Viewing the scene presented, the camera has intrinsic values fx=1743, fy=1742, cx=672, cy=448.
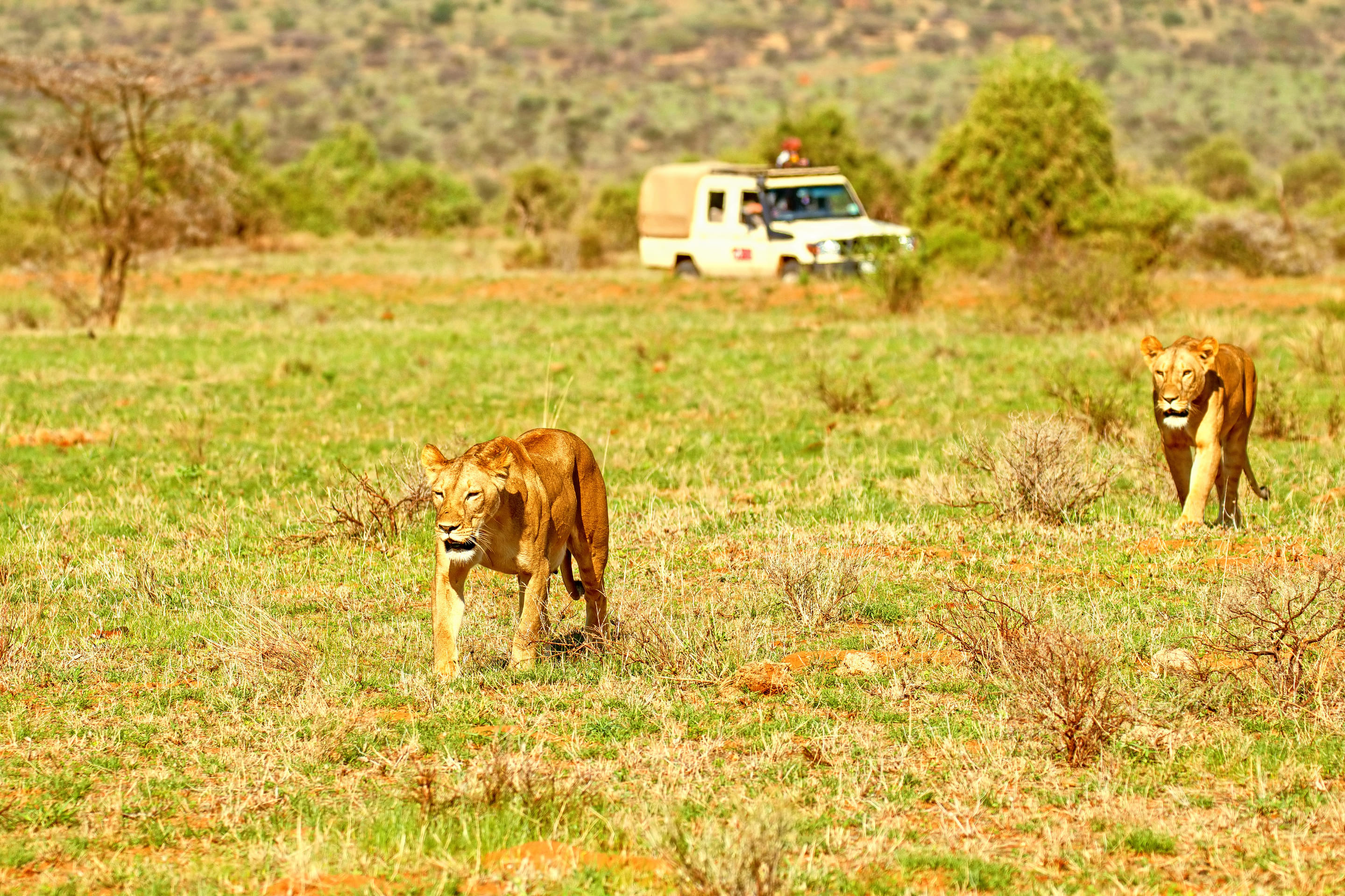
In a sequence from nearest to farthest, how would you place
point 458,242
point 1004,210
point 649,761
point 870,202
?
point 649,761, point 1004,210, point 870,202, point 458,242

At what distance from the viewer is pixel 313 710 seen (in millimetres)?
6945

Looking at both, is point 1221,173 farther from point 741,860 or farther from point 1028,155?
point 741,860

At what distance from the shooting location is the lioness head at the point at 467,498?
6.66 metres

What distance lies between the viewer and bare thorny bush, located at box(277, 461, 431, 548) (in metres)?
10.7

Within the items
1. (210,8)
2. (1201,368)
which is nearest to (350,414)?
(1201,368)

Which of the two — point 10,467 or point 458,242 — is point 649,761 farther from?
point 458,242

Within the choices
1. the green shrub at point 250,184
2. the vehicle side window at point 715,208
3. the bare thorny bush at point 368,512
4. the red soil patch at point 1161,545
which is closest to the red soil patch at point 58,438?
the bare thorny bush at point 368,512

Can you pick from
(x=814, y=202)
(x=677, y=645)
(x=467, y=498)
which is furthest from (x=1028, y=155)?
(x=467, y=498)

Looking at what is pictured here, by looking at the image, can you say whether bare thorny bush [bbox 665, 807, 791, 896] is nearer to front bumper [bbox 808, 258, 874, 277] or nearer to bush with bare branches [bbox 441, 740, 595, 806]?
bush with bare branches [bbox 441, 740, 595, 806]

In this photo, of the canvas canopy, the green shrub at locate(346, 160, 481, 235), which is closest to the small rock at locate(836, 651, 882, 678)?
the canvas canopy

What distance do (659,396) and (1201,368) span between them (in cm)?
825

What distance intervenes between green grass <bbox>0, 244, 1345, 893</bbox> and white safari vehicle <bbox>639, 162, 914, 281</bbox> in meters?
13.0

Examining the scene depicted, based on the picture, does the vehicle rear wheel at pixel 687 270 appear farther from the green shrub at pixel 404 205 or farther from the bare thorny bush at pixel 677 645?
the bare thorny bush at pixel 677 645

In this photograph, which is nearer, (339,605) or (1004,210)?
(339,605)
